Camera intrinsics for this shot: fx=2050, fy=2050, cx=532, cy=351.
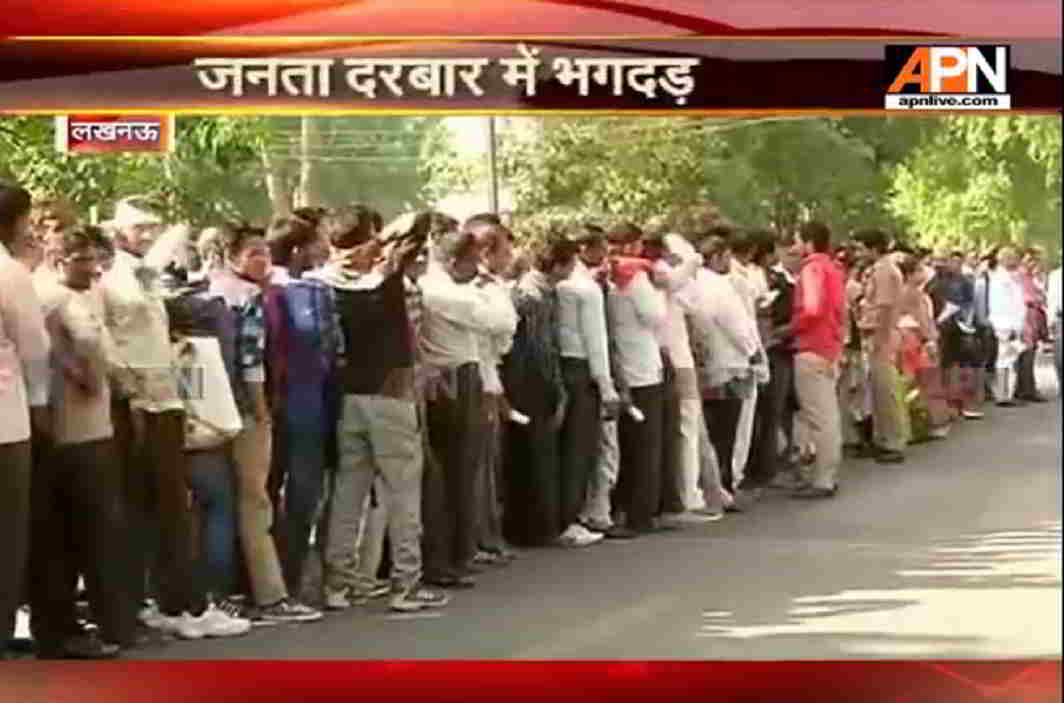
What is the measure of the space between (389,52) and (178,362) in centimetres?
76

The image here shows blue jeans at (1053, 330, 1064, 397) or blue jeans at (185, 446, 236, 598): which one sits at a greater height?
blue jeans at (1053, 330, 1064, 397)

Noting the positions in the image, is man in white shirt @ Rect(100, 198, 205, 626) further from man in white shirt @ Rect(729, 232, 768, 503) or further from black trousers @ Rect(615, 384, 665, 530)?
man in white shirt @ Rect(729, 232, 768, 503)

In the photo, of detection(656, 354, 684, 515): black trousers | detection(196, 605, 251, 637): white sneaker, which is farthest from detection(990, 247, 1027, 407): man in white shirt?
detection(196, 605, 251, 637): white sneaker

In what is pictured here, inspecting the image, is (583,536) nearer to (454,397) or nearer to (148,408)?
(454,397)

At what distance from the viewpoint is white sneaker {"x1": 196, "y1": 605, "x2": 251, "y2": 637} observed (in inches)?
166

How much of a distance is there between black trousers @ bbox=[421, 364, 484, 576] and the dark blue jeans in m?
0.22

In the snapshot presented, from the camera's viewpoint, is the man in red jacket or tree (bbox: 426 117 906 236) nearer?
tree (bbox: 426 117 906 236)

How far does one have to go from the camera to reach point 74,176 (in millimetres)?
4109

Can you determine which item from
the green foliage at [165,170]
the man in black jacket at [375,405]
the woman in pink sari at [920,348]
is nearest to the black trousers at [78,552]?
the man in black jacket at [375,405]

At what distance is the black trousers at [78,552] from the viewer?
4203mm

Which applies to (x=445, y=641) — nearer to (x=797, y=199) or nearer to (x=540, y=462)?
(x=540, y=462)

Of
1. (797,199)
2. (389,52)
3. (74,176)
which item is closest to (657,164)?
(797,199)

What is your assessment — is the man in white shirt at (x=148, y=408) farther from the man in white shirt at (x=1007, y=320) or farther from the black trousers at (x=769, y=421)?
the man in white shirt at (x=1007, y=320)

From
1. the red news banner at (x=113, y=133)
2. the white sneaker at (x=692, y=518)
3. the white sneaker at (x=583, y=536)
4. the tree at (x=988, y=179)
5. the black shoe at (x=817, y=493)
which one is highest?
the red news banner at (x=113, y=133)
